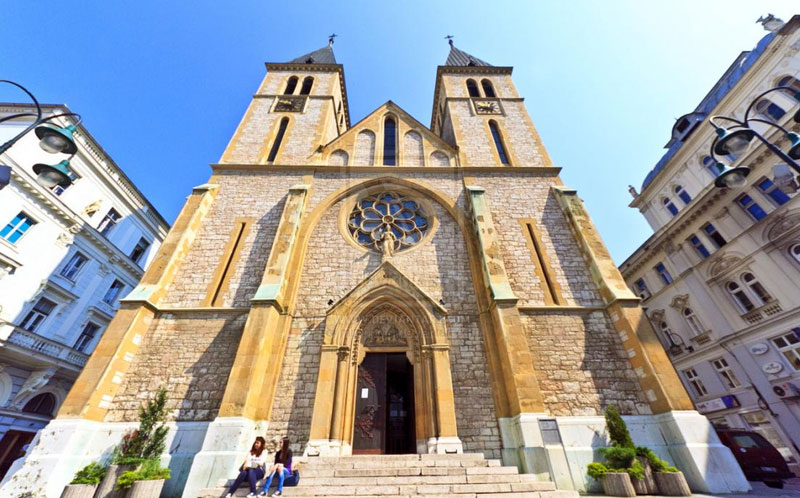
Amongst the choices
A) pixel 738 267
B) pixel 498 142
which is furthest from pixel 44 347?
pixel 738 267

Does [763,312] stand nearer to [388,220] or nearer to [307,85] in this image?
[388,220]

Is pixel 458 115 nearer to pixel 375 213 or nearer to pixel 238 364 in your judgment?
pixel 375 213

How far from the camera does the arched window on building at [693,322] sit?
15.9 meters

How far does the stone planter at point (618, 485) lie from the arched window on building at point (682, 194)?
716 inches

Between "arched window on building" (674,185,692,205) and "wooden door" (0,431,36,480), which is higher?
"arched window on building" (674,185,692,205)

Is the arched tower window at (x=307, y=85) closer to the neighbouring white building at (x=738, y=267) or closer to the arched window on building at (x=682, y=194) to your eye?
the neighbouring white building at (x=738, y=267)

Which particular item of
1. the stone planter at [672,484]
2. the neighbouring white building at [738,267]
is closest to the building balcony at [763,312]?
the neighbouring white building at [738,267]

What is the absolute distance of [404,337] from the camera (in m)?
9.43

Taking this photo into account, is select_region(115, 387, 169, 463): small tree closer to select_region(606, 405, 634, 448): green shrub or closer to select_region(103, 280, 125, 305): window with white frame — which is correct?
select_region(606, 405, 634, 448): green shrub

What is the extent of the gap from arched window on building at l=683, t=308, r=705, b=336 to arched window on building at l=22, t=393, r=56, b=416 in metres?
30.3

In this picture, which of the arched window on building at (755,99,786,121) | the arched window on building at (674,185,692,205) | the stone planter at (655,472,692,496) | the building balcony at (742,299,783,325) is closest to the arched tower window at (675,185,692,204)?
Result: the arched window on building at (674,185,692,205)

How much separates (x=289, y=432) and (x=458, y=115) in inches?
656

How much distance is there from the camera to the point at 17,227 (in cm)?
1260

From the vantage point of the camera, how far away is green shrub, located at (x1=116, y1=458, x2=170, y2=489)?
5991mm
